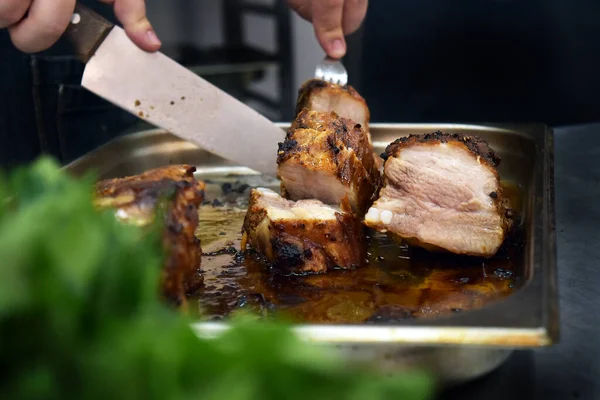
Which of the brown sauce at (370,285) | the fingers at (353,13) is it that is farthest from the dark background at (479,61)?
the brown sauce at (370,285)

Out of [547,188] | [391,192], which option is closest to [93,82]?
[391,192]

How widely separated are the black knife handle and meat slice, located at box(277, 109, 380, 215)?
75 centimetres

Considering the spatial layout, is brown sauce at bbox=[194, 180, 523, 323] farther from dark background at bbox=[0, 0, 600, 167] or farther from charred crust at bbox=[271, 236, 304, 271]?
dark background at bbox=[0, 0, 600, 167]

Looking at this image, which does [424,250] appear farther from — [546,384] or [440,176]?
[546,384]

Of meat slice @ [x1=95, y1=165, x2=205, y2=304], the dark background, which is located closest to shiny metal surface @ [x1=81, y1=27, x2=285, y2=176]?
meat slice @ [x1=95, y1=165, x2=205, y2=304]

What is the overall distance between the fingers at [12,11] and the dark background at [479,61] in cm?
296

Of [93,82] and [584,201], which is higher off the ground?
[93,82]

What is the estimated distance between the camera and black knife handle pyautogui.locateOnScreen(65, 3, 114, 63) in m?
2.39

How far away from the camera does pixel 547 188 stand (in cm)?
222

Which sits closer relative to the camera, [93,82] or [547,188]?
[547,188]

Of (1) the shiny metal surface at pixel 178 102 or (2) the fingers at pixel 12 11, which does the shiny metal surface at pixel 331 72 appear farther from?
(2) the fingers at pixel 12 11

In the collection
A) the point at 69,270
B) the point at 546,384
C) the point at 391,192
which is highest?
the point at 69,270

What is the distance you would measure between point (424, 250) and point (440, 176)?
278mm

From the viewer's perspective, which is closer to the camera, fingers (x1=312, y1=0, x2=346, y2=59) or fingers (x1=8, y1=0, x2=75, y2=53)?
fingers (x1=8, y1=0, x2=75, y2=53)
